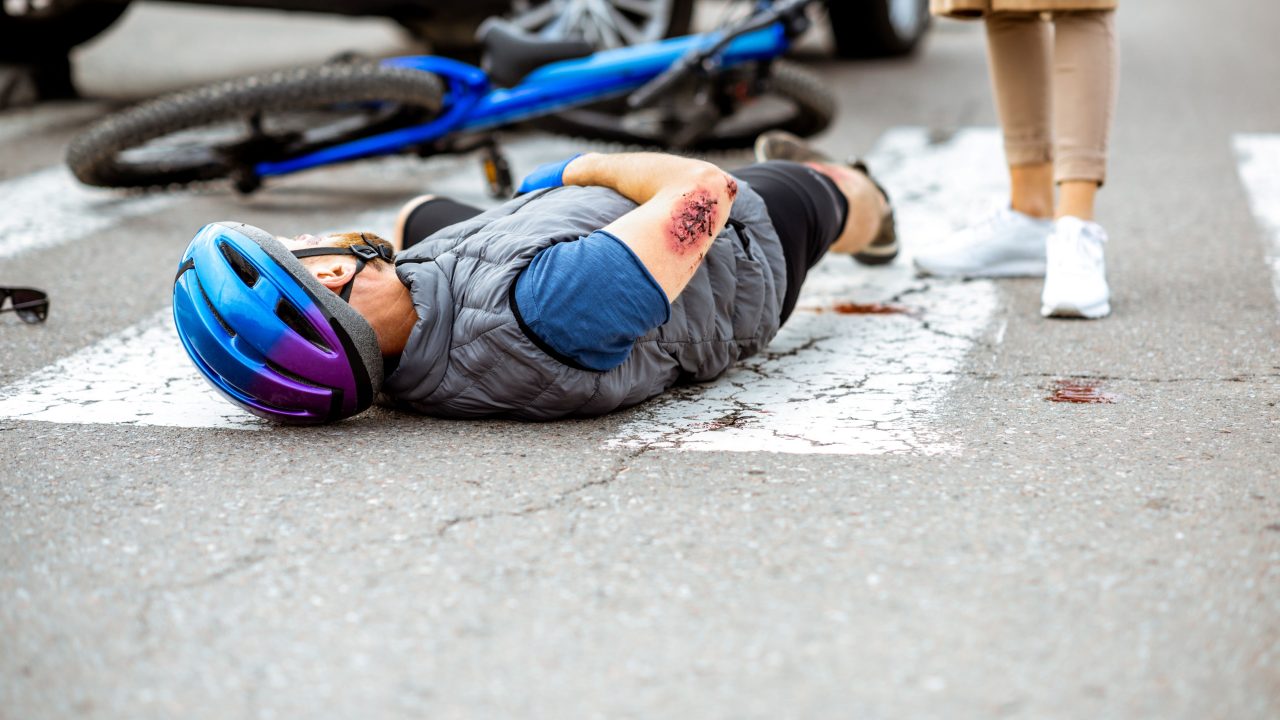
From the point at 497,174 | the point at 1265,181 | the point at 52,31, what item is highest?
the point at 52,31

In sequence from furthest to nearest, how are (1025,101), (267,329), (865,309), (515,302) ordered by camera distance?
1. (1025,101)
2. (865,309)
3. (515,302)
4. (267,329)

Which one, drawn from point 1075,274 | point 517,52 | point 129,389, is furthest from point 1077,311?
point 517,52

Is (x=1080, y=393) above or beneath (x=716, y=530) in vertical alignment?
beneath

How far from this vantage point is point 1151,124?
598 cm

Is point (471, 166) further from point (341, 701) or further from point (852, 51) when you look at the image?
point (341, 701)

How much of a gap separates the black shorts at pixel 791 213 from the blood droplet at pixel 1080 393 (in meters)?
0.60

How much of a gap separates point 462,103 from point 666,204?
2.26m

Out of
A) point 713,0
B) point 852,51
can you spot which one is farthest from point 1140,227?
point 713,0

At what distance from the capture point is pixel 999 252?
379 cm

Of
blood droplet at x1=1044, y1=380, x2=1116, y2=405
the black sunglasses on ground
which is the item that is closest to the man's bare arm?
blood droplet at x1=1044, y1=380, x2=1116, y2=405

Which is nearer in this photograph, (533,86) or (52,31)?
(533,86)

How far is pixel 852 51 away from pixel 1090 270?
506 cm

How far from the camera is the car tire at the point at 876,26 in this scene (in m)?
7.90

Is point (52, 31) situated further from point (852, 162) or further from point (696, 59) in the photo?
point (852, 162)
